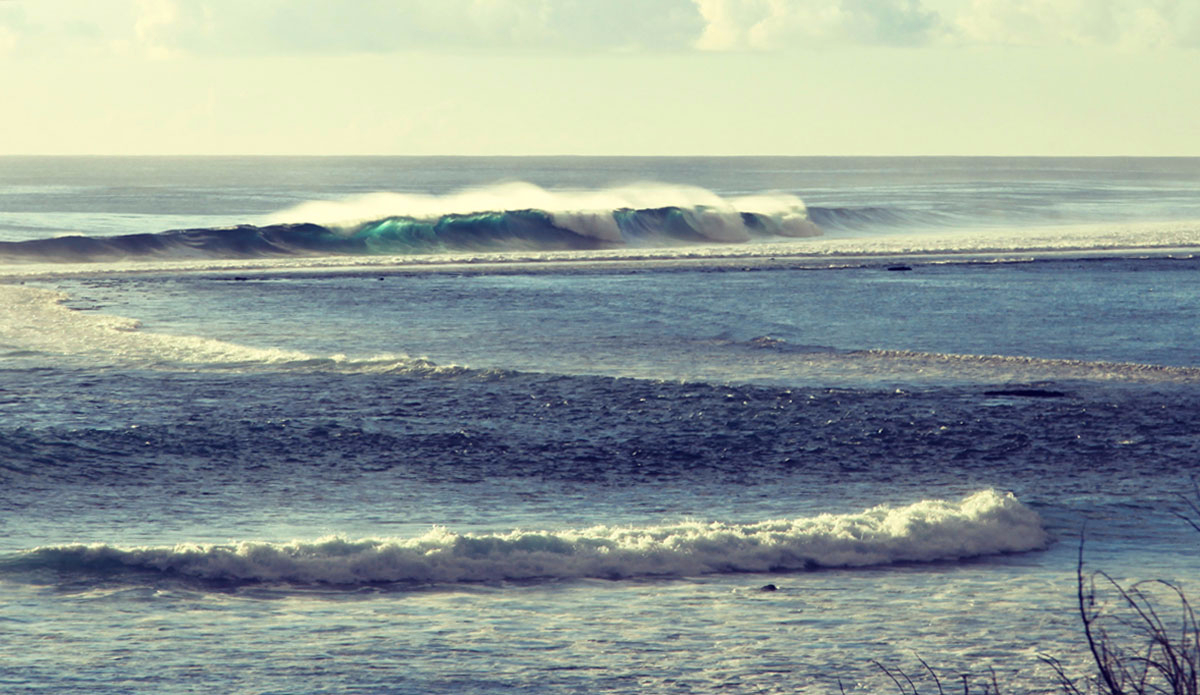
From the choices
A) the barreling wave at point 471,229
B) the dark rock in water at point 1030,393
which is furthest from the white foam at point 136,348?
the barreling wave at point 471,229

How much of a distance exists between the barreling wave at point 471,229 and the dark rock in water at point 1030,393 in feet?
112

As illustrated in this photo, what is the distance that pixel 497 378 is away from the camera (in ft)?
53.9

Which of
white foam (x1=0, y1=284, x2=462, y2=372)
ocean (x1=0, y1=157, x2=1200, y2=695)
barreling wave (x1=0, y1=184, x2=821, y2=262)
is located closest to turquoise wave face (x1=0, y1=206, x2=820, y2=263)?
barreling wave (x1=0, y1=184, x2=821, y2=262)

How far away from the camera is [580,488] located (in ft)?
36.0

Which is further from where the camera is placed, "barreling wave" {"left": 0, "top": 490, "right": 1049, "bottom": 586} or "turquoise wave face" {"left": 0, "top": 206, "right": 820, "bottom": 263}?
"turquoise wave face" {"left": 0, "top": 206, "right": 820, "bottom": 263}

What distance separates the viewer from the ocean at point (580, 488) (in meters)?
6.83

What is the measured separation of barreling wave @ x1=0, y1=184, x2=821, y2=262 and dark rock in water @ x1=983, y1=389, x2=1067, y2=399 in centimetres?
3411

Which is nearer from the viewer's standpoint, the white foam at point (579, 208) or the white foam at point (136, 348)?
the white foam at point (136, 348)

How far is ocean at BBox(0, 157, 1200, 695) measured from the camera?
683 cm

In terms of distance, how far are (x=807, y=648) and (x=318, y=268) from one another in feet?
108

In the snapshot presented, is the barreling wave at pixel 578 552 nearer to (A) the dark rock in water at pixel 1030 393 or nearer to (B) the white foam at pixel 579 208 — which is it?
(A) the dark rock in water at pixel 1030 393

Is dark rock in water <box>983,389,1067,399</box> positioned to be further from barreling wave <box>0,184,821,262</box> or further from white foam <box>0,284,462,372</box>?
barreling wave <box>0,184,821,262</box>

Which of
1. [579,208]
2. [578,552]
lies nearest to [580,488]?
[578,552]

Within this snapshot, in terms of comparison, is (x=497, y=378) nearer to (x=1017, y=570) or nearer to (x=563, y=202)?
(x=1017, y=570)
